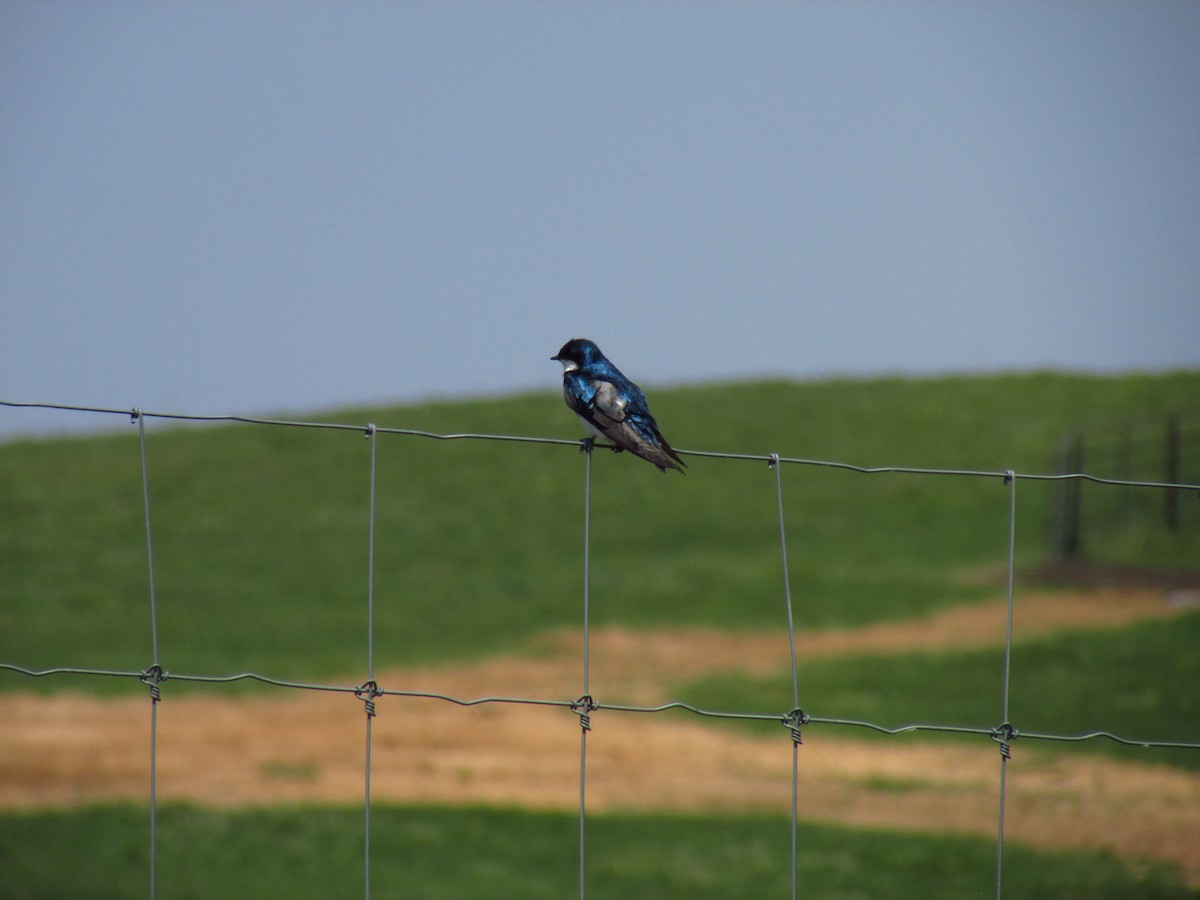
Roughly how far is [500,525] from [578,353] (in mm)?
26921

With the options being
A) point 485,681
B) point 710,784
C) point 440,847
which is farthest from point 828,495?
point 440,847

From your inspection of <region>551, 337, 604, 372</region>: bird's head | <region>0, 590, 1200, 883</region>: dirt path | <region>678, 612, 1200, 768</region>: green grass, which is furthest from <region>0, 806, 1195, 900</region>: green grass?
<region>551, 337, 604, 372</region>: bird's head

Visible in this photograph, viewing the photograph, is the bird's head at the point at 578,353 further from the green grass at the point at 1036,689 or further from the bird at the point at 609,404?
the green grass at the point at 1036,689

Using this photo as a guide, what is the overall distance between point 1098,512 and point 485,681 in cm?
1373

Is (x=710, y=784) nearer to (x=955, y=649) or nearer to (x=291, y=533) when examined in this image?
(x=955, y=649)

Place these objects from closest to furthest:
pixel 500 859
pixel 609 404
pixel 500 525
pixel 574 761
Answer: pixel 609 404 < pixel 500 859 < pixel 574 761 < pixel 500 525

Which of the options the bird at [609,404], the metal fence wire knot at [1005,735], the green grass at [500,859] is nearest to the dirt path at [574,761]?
the green grass at [500,859]

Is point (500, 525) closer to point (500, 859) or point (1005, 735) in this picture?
point (500, 859)

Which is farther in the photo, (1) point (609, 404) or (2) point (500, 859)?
(2) point (500, 859)

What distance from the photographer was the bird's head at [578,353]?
20.7ft

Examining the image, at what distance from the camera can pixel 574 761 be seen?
714 inches

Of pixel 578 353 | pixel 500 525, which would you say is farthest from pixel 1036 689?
pixel 500 525

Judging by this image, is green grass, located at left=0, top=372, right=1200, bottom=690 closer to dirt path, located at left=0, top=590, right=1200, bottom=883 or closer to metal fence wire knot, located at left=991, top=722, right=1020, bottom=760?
dirt path, located at left=0, top=590, right=1200, bottom=883

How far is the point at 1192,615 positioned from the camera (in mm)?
22125
